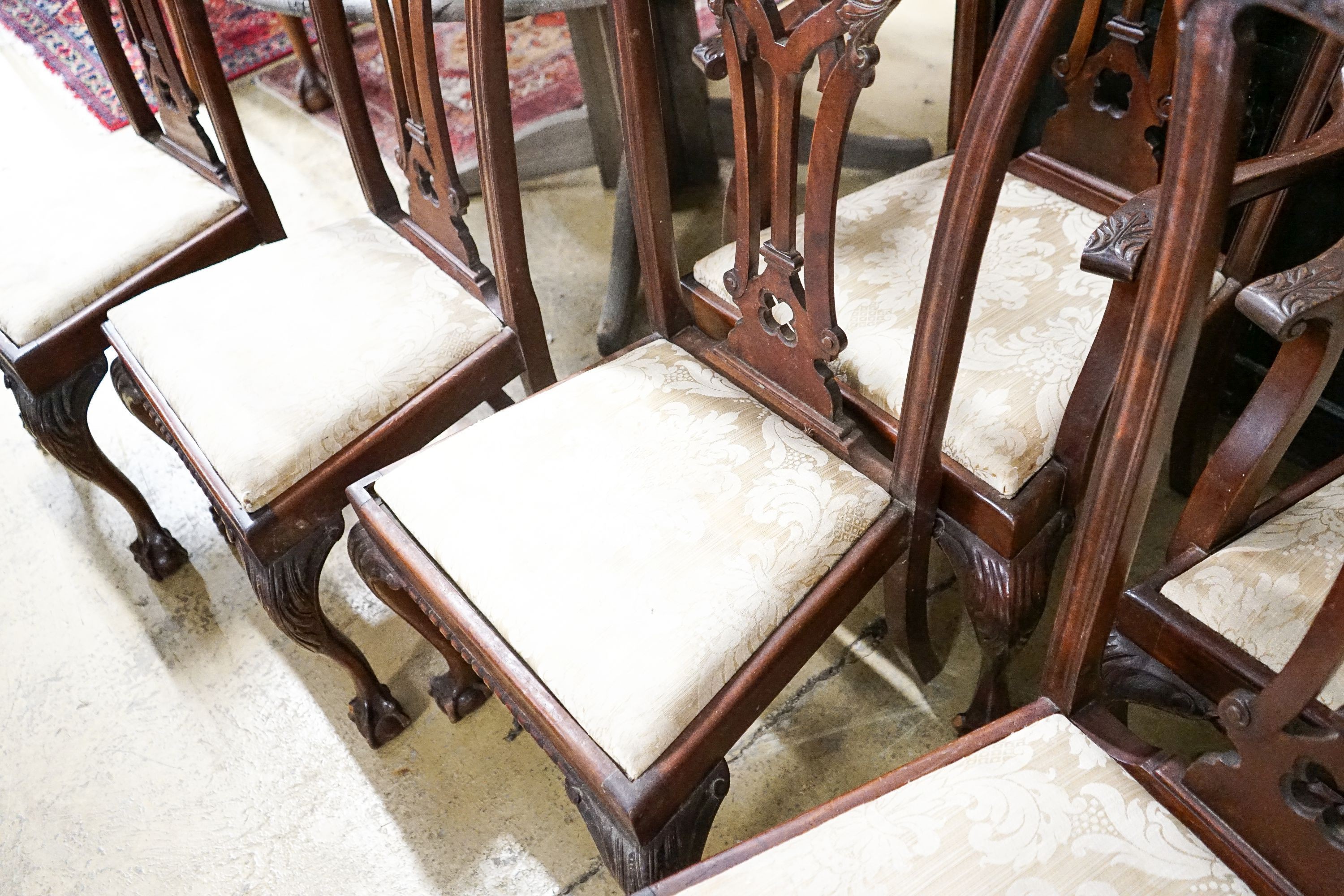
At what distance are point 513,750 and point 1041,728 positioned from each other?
0.77m

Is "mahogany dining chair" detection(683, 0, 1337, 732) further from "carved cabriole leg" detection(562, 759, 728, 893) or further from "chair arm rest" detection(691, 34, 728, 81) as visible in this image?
"carved cabriole leg" detection(562, 759, 728, 893)

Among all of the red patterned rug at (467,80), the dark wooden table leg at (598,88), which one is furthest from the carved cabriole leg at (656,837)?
the red patterned rug at (467,80)

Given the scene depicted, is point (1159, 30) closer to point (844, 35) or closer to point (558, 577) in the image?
point (844, 35)

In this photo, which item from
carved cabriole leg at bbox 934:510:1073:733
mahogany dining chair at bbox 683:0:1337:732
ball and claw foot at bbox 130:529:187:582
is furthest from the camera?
ball and claw foot at bbox 130:529:187:582

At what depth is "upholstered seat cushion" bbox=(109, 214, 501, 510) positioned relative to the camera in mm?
1060

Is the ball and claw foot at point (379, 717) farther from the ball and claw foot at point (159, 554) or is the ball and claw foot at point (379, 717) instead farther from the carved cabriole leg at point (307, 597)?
the ball and claw foot at point (159, 554)

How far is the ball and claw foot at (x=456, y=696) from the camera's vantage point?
1.31 metres

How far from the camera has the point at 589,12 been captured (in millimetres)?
1762

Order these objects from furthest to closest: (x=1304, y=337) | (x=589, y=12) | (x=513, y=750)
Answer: (x=589, y=12) < (x=513, y=750) < (x=1304, y=337)

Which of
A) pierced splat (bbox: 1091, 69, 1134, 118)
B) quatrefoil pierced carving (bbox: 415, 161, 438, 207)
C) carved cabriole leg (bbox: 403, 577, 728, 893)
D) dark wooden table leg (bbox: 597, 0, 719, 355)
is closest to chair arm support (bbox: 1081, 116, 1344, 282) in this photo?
carved cabriole leg (bbox: 403, 577, 728, 893)

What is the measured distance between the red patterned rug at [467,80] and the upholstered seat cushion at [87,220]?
2.95 feet

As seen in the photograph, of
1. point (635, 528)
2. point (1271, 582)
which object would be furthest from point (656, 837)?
point (1271, 582)

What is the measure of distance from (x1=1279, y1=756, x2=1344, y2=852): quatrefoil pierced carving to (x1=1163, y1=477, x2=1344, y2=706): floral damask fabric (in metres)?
0.15

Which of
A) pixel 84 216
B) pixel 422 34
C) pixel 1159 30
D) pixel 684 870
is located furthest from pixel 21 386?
pixel 1159 30
